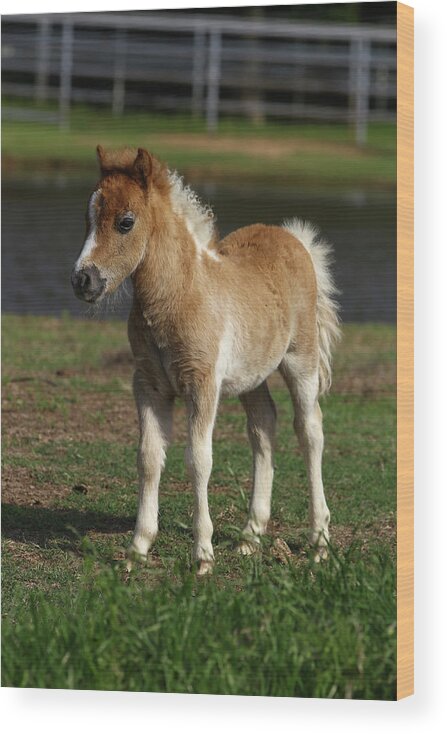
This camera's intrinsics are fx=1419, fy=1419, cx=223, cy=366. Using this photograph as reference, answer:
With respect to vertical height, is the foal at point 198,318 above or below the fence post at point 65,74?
below

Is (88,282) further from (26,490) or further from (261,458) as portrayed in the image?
(26,490)

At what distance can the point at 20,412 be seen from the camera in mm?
8438

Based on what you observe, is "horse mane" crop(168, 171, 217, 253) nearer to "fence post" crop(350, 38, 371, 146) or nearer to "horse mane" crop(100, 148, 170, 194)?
"horse mane" crop(100, 148, 170, 194)

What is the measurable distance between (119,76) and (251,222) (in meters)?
0.91

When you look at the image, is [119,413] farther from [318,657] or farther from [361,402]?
[318,657]

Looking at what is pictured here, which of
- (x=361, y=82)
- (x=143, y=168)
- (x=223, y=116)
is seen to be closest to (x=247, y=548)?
A: (x=143, y=168)

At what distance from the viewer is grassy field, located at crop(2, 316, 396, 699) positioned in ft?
17.5

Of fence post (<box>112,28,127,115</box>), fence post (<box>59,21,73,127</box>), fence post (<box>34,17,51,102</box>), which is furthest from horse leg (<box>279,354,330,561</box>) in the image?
fence post (<box>34,17,51,102</box>)

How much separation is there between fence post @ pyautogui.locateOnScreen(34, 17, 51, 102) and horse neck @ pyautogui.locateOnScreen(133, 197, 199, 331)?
1067mm

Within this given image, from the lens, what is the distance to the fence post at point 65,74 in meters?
6.46

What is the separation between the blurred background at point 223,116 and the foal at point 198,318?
26 centimetres

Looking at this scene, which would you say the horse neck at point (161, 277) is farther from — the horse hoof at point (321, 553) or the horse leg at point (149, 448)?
the horse hoof at point (321, 553)

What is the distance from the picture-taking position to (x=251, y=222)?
671 centimetres

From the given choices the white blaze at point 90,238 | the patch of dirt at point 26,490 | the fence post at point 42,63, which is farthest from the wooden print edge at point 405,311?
the patch of dirt at point 26,490
